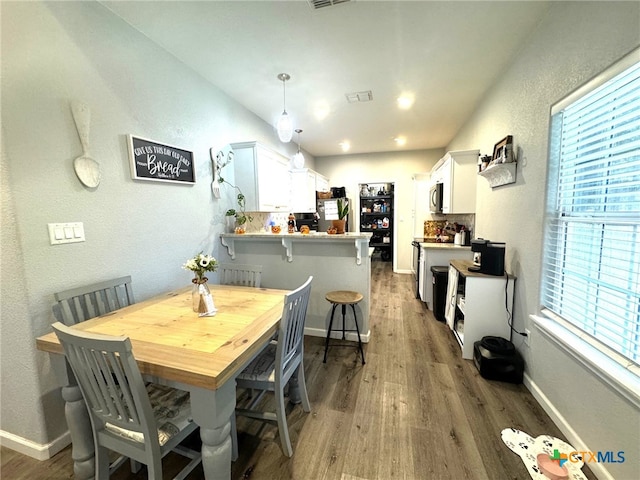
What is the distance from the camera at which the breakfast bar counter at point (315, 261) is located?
2703mm

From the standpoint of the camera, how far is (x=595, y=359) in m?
1.35

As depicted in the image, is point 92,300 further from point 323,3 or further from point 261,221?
point 323,3

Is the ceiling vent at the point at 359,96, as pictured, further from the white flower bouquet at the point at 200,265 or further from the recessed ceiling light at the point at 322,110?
the white flower bouquet at the point at 200,265

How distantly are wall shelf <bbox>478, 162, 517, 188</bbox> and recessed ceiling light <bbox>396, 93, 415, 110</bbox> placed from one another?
4.12ft

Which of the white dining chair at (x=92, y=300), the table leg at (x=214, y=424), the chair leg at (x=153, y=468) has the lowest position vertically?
the chair leg at (x=153, y=468)

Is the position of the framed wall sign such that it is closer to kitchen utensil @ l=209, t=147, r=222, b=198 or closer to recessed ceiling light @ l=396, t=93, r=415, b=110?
kitchen utensil @ l=209, t=147, r=222, b=198

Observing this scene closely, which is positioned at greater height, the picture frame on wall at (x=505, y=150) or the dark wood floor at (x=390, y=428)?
the picture frame on wall at (x=505, y=150)

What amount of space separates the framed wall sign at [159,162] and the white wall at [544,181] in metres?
3.04

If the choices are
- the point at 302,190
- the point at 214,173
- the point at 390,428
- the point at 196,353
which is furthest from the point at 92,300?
the point at 302,190

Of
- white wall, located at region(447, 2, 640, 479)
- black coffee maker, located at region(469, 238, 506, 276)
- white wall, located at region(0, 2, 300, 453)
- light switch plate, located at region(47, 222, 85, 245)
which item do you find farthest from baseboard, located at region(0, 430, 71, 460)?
black coffee maker, located at region(469, 238, 506, 276)

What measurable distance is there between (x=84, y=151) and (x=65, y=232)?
549 mm

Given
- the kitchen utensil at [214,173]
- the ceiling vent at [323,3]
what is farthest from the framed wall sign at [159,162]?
the ceiling vent at [323,3]

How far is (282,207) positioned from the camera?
384 centimetres

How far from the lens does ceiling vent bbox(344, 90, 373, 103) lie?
9.89ft
